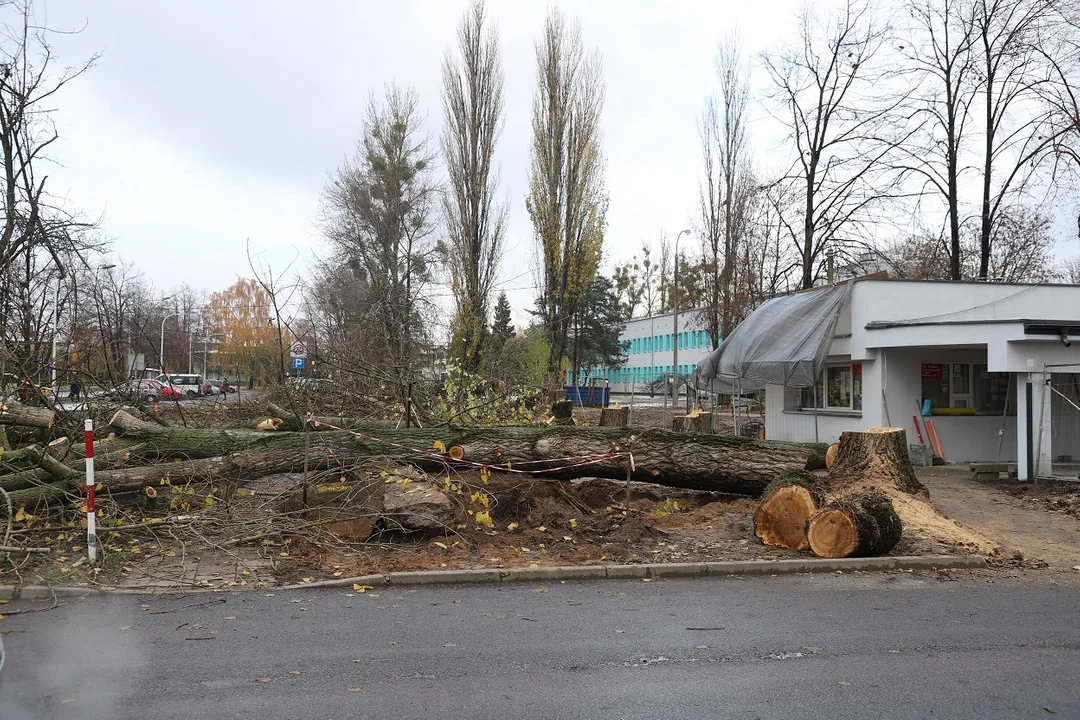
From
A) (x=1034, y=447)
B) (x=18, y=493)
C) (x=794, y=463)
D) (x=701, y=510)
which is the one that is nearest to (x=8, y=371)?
(x=18, y=493)

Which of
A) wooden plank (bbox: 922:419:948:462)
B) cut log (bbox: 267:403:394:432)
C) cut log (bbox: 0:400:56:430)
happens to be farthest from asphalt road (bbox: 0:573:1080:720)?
wooden plank (bbox: 922:419:948:462)

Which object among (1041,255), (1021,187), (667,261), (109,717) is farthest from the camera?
(667,261)

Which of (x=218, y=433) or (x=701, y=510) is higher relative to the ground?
(x=218, y=433)

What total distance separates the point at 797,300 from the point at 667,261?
3265 centimetres

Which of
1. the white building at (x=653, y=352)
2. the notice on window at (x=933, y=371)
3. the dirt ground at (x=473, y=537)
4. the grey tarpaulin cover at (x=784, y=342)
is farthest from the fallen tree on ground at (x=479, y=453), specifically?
the white building at (x=653, y=352)

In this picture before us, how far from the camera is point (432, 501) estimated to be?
8320 mm

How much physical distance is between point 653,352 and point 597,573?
60.0 m

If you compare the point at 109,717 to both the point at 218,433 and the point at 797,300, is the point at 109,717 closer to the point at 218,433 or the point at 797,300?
the point at 218,433

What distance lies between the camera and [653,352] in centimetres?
6656

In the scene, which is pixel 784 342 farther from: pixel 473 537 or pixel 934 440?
pixel 473 537

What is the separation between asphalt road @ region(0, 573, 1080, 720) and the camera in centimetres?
413

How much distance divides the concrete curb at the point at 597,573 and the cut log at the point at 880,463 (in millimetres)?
2602

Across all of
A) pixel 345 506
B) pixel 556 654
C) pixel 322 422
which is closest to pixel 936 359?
pixel 322 422

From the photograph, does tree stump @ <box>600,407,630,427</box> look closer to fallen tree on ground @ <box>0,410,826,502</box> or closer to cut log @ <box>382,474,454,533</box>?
fallen tree on ground @ <box>0,410,826,502</box>
